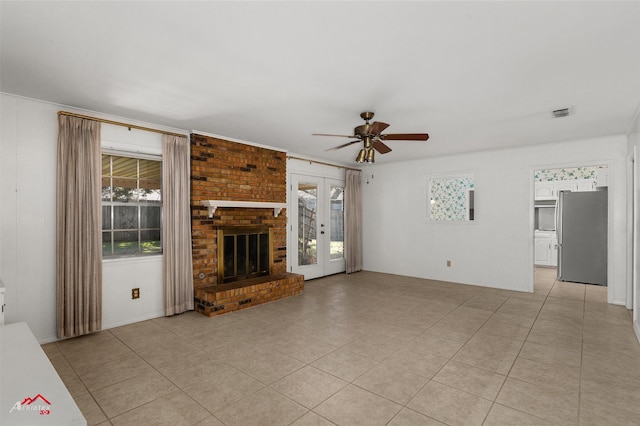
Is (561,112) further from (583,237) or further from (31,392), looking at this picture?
(31,392)

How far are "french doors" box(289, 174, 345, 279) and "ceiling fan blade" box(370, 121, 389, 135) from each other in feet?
9.51

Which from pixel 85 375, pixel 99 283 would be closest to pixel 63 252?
pixel 99 283

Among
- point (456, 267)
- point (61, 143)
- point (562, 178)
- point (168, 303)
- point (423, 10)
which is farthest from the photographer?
point (562, 178)

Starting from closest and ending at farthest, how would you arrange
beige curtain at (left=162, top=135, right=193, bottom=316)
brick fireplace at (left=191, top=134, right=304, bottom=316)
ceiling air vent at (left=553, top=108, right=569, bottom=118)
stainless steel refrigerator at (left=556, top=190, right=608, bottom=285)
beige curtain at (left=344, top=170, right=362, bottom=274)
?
ceiling air vent at (left=553, top=108, right=569, bottom=118)
beige curtain at (left=162, top=135, right=193, bottom=316)
brick fireplace at (left=191, top=134, right=304, bottom=316)
stainless steel refrigerator at (left=556, top=190, right=608, bottom=285)
beige curtain at (left=344, top=170, right=362, bottom=274)

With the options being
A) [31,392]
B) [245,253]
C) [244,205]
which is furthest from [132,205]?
[31,392]

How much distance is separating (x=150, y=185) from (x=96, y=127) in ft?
2.90

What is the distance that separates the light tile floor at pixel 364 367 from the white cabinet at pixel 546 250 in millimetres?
3313

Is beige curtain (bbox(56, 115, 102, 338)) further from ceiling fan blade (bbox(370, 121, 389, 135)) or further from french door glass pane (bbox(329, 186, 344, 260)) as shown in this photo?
french door glass pane (bbox(329, 186, 344, 260))

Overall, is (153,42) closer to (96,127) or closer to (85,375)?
(96,127)

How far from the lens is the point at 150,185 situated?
420 cm

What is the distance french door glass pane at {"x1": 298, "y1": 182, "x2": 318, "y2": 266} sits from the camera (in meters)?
6.28

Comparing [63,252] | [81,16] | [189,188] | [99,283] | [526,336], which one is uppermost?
[81,16]

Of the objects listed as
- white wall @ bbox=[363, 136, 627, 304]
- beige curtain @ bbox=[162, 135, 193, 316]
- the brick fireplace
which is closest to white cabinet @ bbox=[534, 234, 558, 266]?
white wall @ bbox=[363, 136, 627, 304]

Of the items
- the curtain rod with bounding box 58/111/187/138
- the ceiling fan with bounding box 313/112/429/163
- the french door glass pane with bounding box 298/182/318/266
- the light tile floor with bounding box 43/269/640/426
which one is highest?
the curtain rod with bounding box 58/111/187/138
